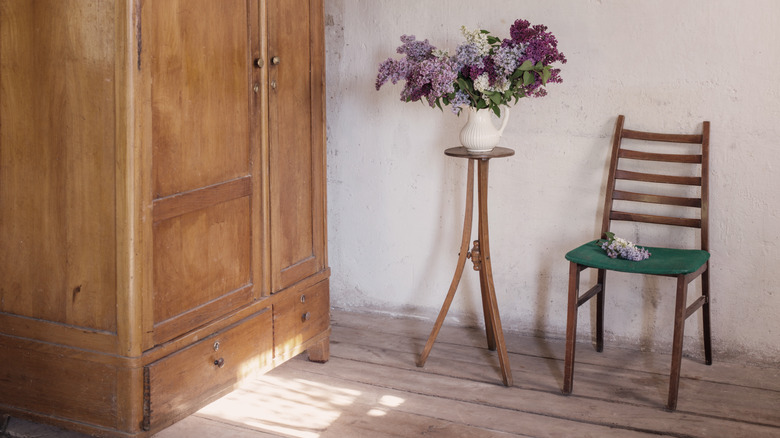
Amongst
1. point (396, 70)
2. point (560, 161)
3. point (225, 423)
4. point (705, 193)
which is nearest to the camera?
point (225, 423)

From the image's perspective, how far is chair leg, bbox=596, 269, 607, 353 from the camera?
11.1ft

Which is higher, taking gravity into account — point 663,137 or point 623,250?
point 663,137

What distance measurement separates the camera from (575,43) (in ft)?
11.3

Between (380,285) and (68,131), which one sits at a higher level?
(68,131)

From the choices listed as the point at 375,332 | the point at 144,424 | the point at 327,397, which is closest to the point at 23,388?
the point at 144,424

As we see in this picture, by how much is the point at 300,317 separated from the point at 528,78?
1.26 m

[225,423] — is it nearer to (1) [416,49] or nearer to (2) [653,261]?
(1) [416,49]

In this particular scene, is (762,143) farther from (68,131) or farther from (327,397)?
(68,131)

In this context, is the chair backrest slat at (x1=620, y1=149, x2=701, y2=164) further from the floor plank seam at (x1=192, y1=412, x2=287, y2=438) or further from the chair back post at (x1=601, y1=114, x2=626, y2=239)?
the floor plank seam at (x1=192, y1=412, x2=287, y2=438)

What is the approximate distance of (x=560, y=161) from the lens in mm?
3537

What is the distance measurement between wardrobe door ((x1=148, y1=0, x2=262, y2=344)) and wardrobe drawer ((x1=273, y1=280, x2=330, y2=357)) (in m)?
0.19

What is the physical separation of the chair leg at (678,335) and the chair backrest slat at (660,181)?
42 cm

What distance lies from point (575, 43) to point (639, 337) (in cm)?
129

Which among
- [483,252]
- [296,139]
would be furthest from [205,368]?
[483,252]
